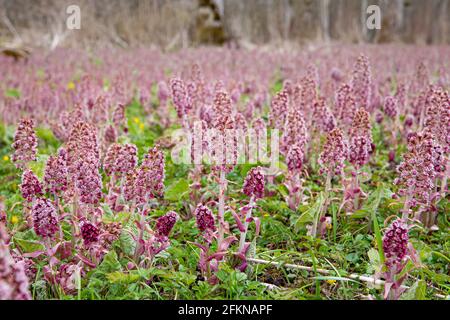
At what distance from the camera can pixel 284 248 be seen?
3234 millimetres

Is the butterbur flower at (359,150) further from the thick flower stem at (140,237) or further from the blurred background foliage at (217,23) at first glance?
the blurred background foliage at (217,23)

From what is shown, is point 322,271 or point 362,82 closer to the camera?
point 322,271

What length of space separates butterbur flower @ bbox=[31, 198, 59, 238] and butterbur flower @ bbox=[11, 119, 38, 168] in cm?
71

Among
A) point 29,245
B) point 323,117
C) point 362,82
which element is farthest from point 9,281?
point 362,82

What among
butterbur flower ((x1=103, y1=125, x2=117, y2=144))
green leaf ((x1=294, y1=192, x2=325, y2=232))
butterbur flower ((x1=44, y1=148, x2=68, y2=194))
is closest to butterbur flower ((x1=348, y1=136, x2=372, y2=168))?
green leaf ((x1=294, y1=192, x2=325, y2=232))

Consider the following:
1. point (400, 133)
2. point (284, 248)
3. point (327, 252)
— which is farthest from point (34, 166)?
point (400, 133)

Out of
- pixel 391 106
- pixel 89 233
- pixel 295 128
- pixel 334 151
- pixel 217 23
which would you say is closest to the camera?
pixel 89 233

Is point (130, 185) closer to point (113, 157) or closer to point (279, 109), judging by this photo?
point (113, 157)

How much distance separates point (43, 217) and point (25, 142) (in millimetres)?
786

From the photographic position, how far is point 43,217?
7.68 ft

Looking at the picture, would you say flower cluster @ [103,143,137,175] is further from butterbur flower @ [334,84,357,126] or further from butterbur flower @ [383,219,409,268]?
butterbur flower @ [334,84,357,126]

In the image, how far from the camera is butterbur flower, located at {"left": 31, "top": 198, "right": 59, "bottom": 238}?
232cm

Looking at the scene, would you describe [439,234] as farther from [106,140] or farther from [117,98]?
[117,98]

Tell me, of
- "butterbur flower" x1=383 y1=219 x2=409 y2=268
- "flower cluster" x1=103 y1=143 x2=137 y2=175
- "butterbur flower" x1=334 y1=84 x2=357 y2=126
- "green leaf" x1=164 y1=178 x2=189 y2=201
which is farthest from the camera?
"butterbur flower" x1=334 y1=84 x2=357 y2=126
